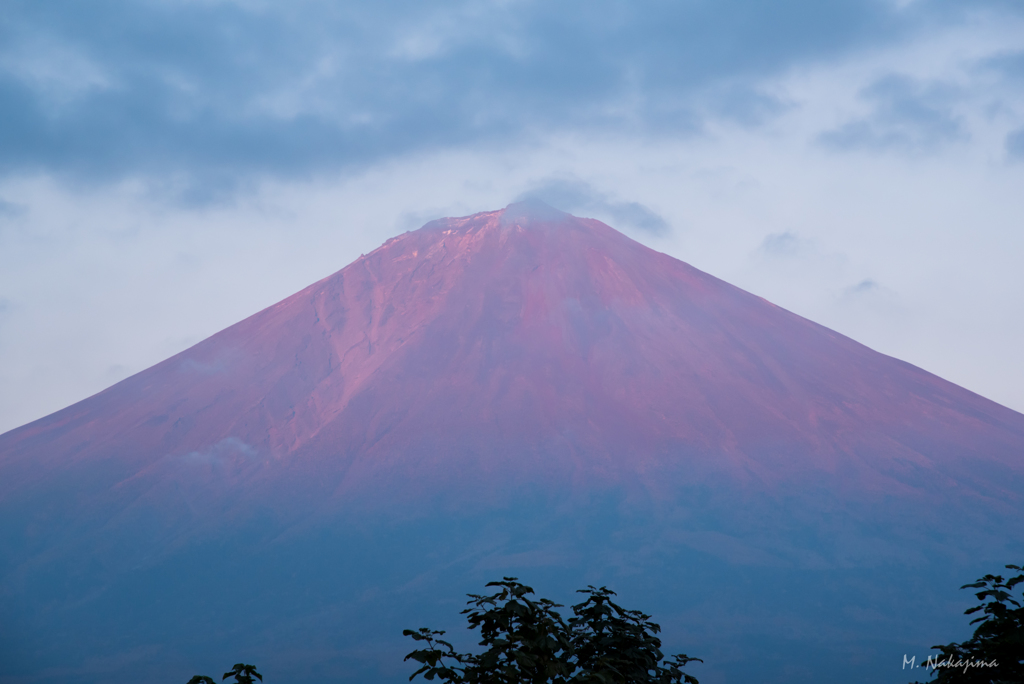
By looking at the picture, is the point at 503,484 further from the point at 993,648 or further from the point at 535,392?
the point at 993,648

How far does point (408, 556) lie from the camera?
2384 inches

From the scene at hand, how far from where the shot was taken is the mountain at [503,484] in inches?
2156

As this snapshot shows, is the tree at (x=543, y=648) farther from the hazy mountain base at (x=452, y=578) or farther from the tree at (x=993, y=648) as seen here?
the hazy mountain base at (x=452, y=578)

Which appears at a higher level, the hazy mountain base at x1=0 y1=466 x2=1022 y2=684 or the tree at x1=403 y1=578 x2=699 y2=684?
the hazy mountain base at x1=0 y1=466 x2=1022 y2=684

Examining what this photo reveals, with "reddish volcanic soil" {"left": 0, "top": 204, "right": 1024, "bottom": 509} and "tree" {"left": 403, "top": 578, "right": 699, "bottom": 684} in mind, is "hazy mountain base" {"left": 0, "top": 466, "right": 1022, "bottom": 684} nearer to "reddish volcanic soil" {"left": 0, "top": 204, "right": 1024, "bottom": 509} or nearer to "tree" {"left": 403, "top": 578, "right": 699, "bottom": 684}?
"reddish volcanic soil" {"left": 0, "top": 204, "right": 1024, "bottom": 509}

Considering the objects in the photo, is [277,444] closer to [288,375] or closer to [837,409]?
[288,375]

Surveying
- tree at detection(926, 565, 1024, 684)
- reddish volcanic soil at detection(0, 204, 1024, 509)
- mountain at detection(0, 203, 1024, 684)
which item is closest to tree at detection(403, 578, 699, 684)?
tree at detection(926, 565, 1024, 684)

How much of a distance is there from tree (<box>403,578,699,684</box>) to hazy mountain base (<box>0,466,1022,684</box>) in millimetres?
44150

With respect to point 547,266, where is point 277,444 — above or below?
below

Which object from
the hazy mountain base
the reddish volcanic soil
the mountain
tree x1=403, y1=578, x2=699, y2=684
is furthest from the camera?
the reddish volcanic soil

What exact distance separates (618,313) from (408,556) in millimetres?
26668

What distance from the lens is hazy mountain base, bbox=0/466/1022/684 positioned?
5188cm

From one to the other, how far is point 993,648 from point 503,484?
57481mm

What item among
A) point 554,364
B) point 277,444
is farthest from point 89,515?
point 554,364
